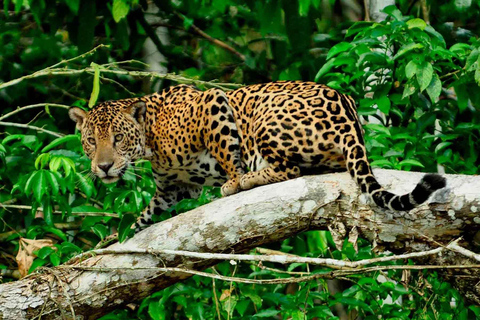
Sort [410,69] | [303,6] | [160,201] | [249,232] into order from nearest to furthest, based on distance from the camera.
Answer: [249,232] → [410,69] → [160,201] → [303,6]

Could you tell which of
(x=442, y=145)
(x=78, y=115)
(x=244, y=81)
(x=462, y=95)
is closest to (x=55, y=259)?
(x=78, y=115)

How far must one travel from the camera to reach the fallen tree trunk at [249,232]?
5.25m

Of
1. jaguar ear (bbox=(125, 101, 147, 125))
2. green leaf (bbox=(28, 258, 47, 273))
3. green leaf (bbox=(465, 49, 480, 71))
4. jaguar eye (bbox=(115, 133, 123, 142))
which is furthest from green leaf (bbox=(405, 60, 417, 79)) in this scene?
green leaf (bbox=(28, 258, 47, 273))

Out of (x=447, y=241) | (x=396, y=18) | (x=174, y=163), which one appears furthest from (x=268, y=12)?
(x=447, y=241)

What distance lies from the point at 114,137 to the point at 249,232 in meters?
1.81

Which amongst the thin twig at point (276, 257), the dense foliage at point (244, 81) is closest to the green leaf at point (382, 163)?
the dense foliage at point (244, 81)

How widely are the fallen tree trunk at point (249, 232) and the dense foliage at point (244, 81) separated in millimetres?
276

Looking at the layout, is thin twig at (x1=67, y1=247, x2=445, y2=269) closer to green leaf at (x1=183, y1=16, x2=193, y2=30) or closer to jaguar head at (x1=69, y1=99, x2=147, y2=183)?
jaguar head at (x1=69, y1=99, x2=147, y2=183)

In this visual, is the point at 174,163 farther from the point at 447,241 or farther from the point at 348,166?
the point at 447,241

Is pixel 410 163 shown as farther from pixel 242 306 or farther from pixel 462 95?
pixel 242 306

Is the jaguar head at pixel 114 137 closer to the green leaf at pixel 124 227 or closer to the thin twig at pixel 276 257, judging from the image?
the green leaf at pixel 124 227

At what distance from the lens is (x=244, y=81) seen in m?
10.4

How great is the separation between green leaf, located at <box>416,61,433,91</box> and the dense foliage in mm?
15

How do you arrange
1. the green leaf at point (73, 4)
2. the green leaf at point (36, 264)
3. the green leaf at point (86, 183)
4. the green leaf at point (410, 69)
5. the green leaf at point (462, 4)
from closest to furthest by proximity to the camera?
1. the green leaf at point (410, 69)
2. the green leaf at point (36, 264)
3. the green leaf at point (86, 183)
4. the green leaf at point (73, 4)
5. the green leaf at point (462, 4)
